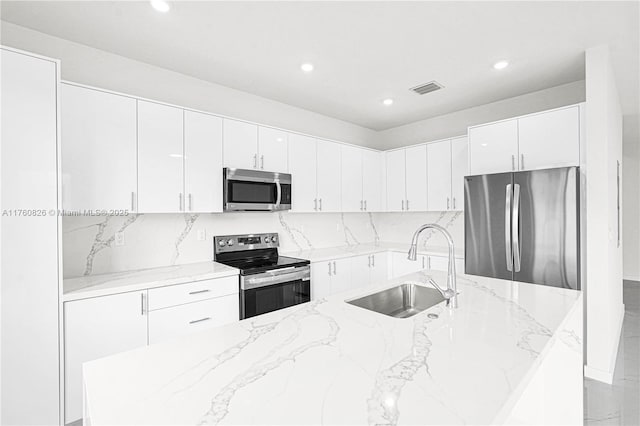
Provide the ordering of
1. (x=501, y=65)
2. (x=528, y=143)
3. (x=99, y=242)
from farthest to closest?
(x=528, y=143), (x=501, y=65), (x=99, y=242)

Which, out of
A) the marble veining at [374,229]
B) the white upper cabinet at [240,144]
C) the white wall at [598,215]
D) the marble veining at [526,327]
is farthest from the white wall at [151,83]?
the marble veining at [526,327]

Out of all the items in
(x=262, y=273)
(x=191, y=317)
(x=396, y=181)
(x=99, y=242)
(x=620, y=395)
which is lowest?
(x=620, y=395)

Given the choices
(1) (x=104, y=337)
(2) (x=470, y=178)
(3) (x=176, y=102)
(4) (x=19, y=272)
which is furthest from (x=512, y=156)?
(4) (x=19, y=272)

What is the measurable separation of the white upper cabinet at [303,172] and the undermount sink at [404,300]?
72.2 inches

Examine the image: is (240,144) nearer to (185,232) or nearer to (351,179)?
(185,232)

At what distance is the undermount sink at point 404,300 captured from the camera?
191 centimetres

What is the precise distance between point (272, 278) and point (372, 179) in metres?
2.27

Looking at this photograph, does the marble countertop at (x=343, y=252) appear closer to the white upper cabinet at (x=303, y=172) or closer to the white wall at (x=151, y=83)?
the white upper cabinet at (x=303, y=172)

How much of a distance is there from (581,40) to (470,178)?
52.8 inches

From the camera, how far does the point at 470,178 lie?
323 cm

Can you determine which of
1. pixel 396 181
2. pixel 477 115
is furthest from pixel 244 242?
pixel 477 115

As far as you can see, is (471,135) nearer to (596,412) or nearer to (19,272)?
(596,412)

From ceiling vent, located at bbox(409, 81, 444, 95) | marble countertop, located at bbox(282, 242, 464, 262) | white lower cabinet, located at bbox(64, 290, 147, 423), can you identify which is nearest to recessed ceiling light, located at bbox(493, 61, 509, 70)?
ceiling vent, located at bbox(409, 81, 444, 95)

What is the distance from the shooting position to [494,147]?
3.27m
